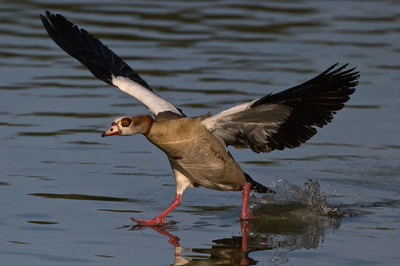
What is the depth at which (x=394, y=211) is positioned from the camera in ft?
31.1

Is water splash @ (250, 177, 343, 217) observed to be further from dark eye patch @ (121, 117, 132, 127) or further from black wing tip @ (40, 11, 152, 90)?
black wing tip @ (40, 11, 152, 90)

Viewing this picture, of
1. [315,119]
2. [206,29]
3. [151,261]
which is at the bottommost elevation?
[151,261]

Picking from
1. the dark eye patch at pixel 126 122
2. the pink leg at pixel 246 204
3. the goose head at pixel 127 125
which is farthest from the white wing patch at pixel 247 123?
the dark eye patch at pixel 126 122

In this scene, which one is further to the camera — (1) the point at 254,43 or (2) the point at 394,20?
(2) the point at 394,20

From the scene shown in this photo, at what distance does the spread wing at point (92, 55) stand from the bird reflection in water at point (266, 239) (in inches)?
73.0

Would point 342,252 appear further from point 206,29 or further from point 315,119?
point 206,29

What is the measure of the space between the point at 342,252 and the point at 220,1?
50.5 ft

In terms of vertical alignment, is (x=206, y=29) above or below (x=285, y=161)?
above

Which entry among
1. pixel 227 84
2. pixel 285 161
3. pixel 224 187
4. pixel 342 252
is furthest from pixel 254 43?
pixel 342 252

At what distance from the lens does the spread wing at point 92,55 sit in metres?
10.5

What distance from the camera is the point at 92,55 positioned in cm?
1102

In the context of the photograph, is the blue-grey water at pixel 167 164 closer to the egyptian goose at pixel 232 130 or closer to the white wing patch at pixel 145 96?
the egyptian goose at pixel 232 130

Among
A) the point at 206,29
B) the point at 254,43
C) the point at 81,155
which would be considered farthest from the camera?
the point at 206,29

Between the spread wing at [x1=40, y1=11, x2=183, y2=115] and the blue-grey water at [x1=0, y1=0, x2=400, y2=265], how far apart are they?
3.09 feet
